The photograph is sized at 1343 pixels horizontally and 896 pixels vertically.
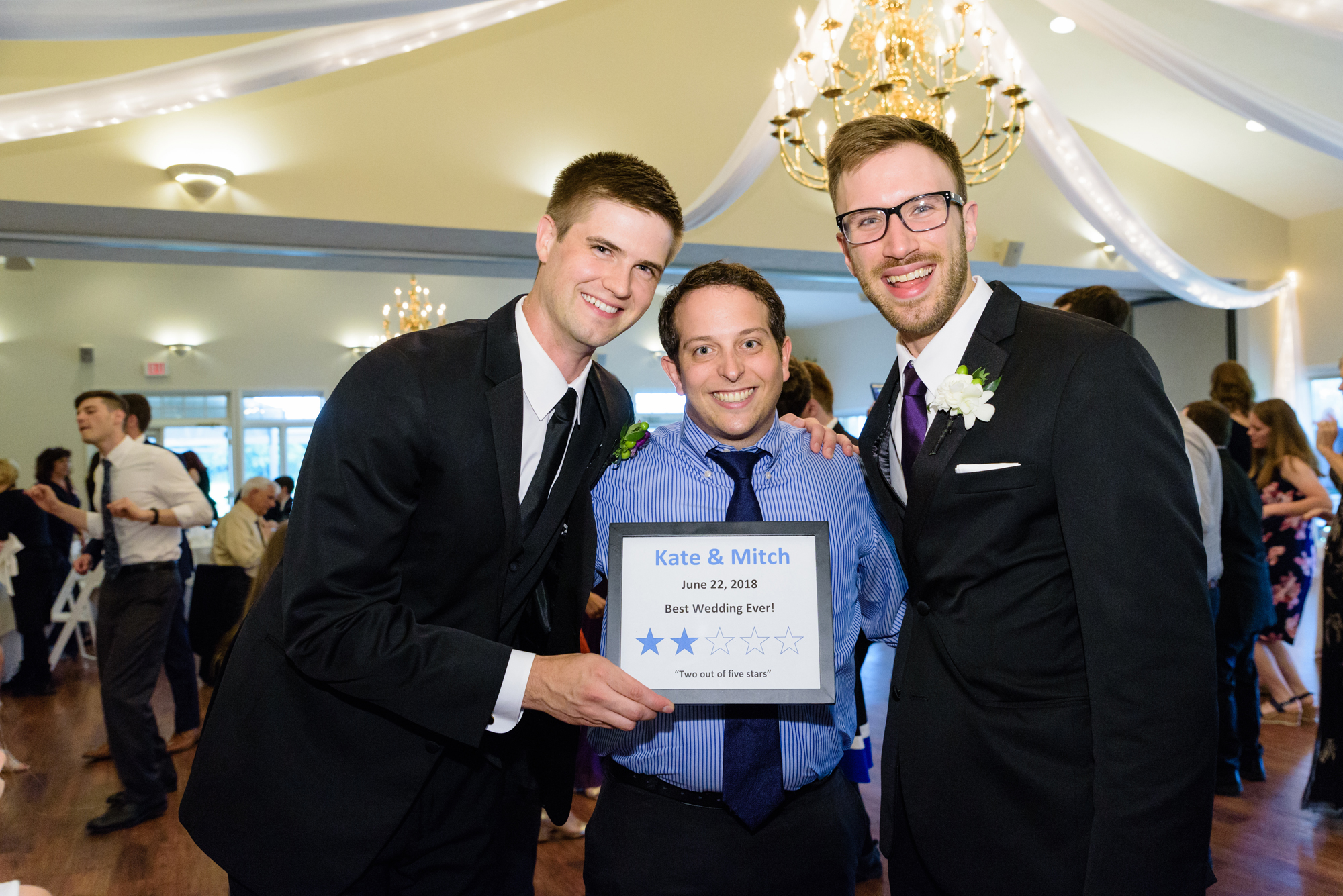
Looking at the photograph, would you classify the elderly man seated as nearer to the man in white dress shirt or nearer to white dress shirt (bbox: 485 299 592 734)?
the man in white dress shirt

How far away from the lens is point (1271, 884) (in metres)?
3.32

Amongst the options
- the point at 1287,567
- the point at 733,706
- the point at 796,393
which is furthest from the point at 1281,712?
the point at 733,706

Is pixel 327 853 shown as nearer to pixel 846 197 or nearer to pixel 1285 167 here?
pixel 846 197

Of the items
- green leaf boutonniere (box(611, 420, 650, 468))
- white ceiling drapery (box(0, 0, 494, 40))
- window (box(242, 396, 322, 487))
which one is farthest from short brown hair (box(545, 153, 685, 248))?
window (box(242, 396, 322, 487))

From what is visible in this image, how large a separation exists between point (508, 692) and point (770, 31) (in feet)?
23.3

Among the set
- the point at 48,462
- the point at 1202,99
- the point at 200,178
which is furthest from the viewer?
the point at 1202,99

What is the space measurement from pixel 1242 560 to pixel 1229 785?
106 cm

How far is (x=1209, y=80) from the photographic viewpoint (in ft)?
13.3

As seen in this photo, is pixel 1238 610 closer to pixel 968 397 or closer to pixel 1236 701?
pixel 1236 701

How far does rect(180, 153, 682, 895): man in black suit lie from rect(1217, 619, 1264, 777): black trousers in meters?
3.74

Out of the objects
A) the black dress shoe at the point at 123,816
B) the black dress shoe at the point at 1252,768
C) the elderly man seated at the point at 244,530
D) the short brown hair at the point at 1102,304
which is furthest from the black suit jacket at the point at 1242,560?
the elderly man seated at the point at 244,530

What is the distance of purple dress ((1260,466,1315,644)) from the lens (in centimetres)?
543

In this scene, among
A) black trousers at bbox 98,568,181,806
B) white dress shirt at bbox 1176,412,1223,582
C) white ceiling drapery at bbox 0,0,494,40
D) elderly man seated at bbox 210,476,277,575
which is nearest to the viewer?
white ceiling drapery at bbox 0,0,494,40

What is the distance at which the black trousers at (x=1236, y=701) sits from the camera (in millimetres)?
4246
